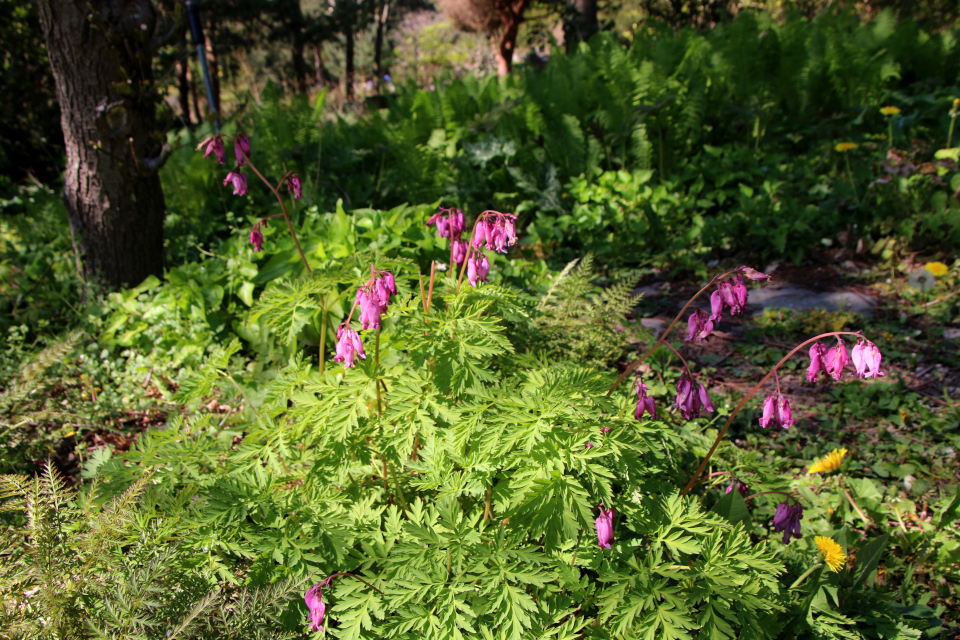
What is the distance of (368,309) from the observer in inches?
55.1

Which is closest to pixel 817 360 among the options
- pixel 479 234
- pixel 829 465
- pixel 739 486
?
pixel 739 486

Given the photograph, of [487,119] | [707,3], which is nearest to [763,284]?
[487,119]

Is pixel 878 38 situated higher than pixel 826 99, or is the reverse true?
pixel 878 38

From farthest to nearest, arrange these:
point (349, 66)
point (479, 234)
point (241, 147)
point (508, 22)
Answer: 1. point (349, 66)
2. point (508, 22)
3. point (241, 147)
4. point (479, 234)

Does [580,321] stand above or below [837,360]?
below

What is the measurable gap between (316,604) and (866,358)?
54.7 inches

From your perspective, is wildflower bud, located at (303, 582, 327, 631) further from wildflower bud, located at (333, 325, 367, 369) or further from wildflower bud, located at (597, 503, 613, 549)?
wildflower bud, located at (597, 503, 613, 549)

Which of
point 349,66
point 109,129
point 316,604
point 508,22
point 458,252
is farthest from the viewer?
point 349,66

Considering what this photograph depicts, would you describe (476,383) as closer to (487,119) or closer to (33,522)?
(33,522)

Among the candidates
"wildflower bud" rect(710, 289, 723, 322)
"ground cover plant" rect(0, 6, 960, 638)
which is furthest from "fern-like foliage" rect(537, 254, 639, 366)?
"wildflower bud" rect(710, 289, 723, 322)

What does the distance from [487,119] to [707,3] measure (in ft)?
26.0

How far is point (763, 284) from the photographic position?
395 cm

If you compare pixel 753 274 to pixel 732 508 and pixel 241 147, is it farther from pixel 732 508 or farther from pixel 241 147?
pixel 241 147

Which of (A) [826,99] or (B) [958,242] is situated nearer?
(B) [958,242]
